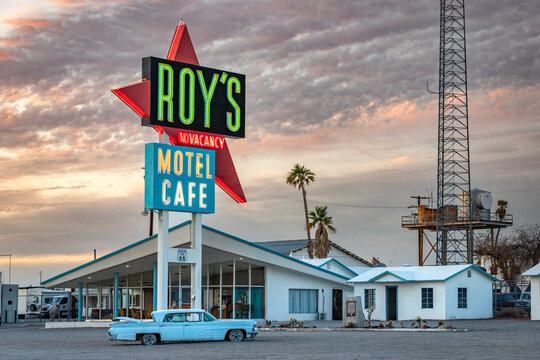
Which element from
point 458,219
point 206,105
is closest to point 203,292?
point 206,105

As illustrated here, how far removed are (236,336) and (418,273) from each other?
2507 cm

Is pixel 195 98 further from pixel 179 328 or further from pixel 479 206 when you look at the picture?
Result: pixel 479 206

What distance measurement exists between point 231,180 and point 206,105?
3.94 metres

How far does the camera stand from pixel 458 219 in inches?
2761

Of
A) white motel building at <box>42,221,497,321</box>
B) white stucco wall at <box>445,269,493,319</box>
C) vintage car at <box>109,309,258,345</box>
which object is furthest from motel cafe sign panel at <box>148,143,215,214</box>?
white stucco wall at <box>445,269,493,319</box>

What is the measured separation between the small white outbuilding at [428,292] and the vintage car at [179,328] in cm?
2348

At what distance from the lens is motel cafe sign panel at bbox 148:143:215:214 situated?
34781 millimetres

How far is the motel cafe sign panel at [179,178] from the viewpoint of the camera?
3478cm

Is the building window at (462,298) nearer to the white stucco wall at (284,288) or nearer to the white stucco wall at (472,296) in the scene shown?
the white stucco wall at (472,296)

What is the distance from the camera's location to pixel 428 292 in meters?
49.8

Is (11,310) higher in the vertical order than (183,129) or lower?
lower

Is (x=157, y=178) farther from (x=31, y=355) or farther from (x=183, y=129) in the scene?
(x=31, y=355)

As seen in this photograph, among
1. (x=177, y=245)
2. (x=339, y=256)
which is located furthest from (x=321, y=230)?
(x=177, y=245)

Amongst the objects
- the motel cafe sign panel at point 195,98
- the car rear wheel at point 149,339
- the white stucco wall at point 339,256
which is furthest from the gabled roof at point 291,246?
the car rear wheel at point 149,339
